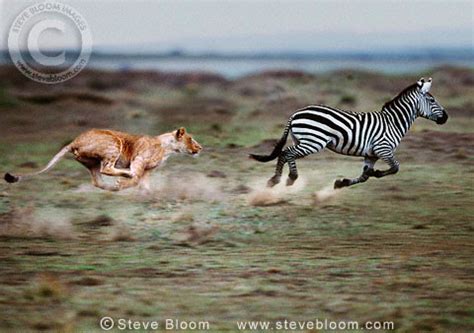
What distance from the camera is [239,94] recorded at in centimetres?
2131

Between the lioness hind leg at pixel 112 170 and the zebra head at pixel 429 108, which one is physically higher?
the zebra head at pixel 429 108

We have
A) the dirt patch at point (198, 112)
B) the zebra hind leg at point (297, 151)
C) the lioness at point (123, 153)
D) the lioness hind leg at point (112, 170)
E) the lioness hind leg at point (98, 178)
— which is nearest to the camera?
the lioness hind leg at point (112, 170)

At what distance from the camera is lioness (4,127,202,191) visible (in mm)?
10961

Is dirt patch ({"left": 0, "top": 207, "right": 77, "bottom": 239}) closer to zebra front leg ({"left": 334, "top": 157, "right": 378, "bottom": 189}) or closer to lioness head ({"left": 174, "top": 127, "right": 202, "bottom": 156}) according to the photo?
lioness head ({"left": 174, "top": 127, "right": 202, "bottom": 156})

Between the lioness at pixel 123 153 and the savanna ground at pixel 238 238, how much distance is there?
80 centimetres

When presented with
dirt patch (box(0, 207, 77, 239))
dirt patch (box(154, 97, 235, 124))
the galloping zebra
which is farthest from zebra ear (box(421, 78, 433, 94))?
dirt patch (box(154, 97, 235, 124))

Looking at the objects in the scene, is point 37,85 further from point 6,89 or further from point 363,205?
point 363,205

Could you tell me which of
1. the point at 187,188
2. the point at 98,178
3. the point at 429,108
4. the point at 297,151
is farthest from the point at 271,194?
the point at 98,178

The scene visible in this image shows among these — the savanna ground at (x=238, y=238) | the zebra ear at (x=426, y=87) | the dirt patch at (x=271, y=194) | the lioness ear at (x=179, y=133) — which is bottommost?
the savanna ground at (x=238, y=238)

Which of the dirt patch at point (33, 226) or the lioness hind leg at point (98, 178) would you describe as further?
the dirt patch at point (33, 226)

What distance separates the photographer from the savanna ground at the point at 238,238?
898cm

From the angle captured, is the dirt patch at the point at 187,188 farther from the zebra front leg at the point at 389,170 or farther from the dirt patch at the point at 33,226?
the zebra front leg at the point at 389,170

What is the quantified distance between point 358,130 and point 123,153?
9.22ft

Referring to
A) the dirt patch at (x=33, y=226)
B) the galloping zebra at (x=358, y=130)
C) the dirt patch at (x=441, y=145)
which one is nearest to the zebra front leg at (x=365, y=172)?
the galloping zebra at (x=358, y=130)
